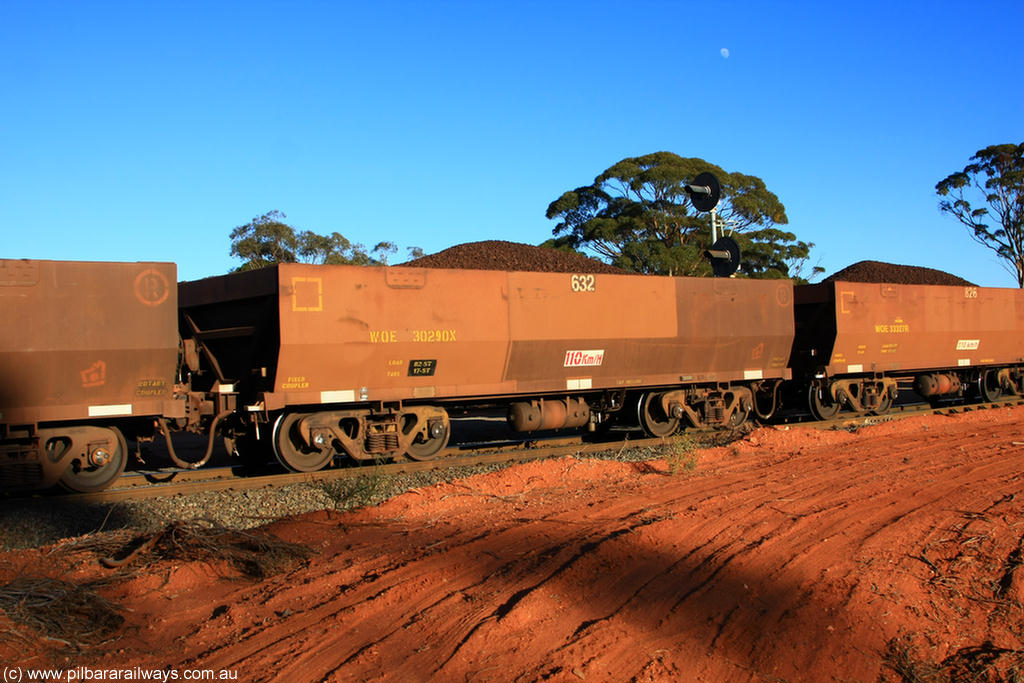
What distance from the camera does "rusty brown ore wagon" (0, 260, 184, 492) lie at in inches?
376

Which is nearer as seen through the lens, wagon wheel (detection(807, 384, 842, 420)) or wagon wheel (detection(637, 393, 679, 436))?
wagon wheel (detection(637, 393, 679, 436))

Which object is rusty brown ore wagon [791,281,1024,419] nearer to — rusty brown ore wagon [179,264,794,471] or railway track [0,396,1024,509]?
railway track [0,396,1024,509]

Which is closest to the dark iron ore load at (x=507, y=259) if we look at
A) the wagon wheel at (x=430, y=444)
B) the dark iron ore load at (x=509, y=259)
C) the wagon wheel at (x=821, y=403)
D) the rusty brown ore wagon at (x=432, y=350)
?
the dark iron ore load at (x=509, y=259)

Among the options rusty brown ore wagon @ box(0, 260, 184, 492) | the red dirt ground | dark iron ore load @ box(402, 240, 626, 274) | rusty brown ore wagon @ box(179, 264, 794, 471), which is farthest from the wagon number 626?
dark iron ore load @ box(402, 240, 626, 274)

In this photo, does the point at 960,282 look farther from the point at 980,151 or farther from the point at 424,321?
the point at 424,321

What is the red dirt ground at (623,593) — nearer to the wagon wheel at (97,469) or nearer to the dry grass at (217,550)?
the dry grass at (217,550)

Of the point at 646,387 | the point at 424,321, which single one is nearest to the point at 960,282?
the point at 646,387

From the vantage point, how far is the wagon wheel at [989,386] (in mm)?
20984

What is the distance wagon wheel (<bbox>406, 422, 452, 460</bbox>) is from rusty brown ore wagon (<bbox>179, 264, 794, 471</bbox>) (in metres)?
0.02

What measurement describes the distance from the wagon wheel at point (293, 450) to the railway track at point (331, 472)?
0.23m

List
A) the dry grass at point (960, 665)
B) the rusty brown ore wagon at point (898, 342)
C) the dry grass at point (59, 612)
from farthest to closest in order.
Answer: the rusty brown ore wagon at point (898, 342) → the dry grass at point (59, 612) → the dry grass at point (960, 665)

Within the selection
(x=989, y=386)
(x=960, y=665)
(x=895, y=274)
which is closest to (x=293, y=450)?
(x=960, y=665)

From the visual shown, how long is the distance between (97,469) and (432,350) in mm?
4803

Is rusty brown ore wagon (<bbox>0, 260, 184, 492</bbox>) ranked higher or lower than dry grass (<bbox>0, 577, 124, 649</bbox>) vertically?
higher
